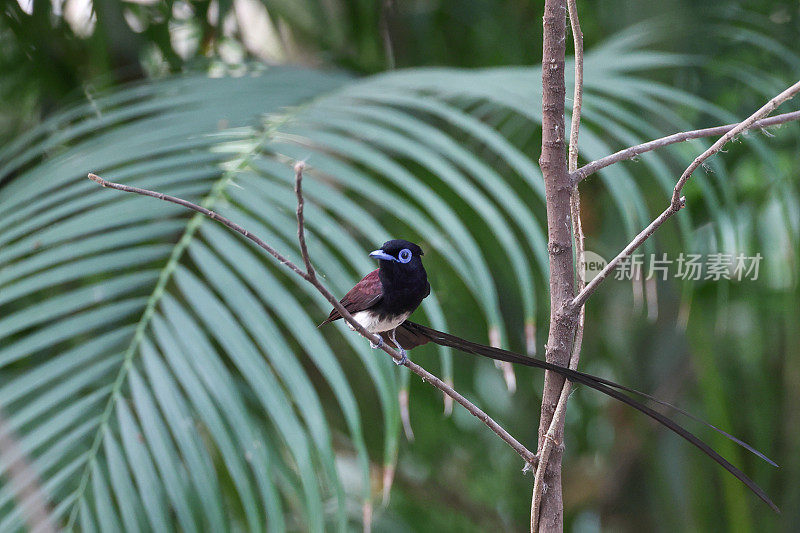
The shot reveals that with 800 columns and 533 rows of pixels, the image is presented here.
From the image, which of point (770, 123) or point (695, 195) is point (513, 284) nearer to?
point (695, 195)

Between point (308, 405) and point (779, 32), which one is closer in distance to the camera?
point (308, 405)

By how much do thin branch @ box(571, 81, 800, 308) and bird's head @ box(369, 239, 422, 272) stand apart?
8 cm

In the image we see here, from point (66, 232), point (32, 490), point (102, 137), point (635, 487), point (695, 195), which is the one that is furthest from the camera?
point (635, 487)

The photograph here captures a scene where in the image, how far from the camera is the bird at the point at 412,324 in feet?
0.92

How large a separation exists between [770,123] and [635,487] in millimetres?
1727

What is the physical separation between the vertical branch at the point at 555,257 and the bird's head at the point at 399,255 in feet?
0.22

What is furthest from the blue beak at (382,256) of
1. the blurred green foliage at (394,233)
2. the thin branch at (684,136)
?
the blurred green foliage at (394,233)

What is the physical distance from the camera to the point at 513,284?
1.43 m

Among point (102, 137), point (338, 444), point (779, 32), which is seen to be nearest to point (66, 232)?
point (102, 137)

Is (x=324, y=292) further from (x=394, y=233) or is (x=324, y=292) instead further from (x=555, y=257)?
(x=394, y=233)

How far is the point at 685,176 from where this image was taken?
0.31 metres

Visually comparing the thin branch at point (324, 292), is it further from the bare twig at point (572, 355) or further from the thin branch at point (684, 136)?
the thin branch at point (684, 136)

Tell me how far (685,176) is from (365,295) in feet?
0.58

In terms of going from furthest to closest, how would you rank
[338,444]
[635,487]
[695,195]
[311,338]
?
[635,487] < [338,444] < [695,195] < [311,338]
